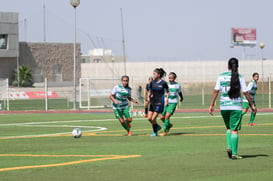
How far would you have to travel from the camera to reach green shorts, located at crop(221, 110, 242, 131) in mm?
15487

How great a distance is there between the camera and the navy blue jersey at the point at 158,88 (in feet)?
75.1

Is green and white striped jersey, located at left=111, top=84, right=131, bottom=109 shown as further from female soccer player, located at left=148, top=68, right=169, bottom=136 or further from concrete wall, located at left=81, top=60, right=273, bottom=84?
concrete wall, located at left=81, top=60, right=273, bottom=84

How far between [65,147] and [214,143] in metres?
3.72

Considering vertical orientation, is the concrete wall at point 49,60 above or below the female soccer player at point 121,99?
above

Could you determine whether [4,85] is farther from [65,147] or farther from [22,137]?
[65,147]

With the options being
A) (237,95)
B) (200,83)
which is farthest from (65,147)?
(200,83)

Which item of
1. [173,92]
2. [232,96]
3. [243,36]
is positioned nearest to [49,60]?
[243,36]

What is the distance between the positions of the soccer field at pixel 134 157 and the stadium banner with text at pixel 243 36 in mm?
107826

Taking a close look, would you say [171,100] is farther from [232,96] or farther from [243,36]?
[243,36]

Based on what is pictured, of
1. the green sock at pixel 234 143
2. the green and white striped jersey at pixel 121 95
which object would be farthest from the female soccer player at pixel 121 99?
the green sock at pixel 234 143

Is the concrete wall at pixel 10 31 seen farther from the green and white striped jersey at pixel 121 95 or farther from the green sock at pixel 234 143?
the green sock at pixel 234 143

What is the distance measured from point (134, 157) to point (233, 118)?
217 centimetres

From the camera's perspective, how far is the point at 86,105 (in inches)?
2208

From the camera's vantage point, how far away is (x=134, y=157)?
15.7 m
